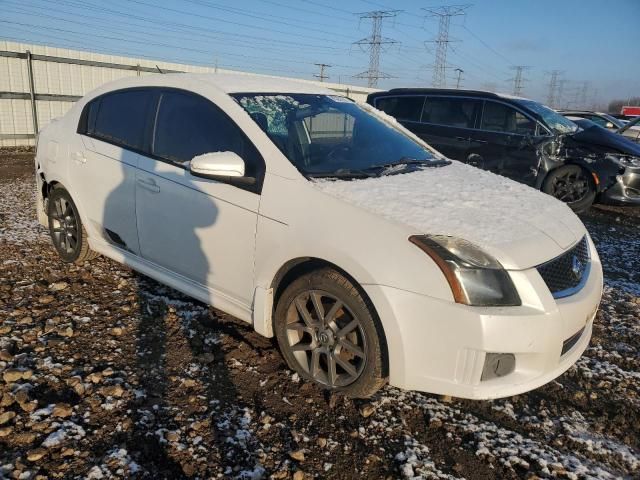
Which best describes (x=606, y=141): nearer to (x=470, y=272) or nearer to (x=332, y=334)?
(x=470, y=272)

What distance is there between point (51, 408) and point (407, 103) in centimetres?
744

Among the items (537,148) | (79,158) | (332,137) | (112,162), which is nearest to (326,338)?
(332,137)

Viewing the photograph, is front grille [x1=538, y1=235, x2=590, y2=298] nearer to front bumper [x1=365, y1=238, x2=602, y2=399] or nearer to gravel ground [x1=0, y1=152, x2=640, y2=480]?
front bumper [x1=365, y1=238, x2=602, y2=399]

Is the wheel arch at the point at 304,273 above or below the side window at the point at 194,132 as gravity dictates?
below

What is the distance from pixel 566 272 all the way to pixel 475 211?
543mm

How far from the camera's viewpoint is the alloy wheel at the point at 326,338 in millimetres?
2459

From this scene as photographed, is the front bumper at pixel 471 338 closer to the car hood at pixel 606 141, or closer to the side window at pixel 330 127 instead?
the side window at pixel 330 127

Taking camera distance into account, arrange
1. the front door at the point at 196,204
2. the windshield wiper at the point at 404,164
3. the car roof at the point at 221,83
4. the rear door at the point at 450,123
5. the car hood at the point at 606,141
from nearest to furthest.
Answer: the front door at the point at 196,204
the windshield wiper at the point at 404,164
the car roof at the point at 221,83
the car hood at the point at 606,141
the rear door at the point at 450,123

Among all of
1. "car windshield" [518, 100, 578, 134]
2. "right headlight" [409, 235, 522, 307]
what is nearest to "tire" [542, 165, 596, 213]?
"car windshield" [518, 100, 578, 134]

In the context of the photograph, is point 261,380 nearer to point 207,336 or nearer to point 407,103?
point 207,336

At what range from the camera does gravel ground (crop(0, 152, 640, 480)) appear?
213 centimetres

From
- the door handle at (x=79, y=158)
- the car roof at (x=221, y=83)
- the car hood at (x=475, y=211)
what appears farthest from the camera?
the door handle at (x=79, y=158)

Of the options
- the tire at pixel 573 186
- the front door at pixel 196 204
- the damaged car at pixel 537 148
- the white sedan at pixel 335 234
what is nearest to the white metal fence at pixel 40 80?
the damaged car at pixel 537 148

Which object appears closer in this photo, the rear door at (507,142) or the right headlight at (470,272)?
the right headlight at (470,272)
